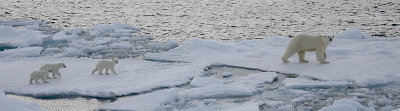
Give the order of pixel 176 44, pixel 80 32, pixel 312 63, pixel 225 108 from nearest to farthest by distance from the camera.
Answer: pixel 225 108 < pixel 312 63 < pixel 176 44 < pixel 80 32

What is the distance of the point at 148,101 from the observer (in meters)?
7.93

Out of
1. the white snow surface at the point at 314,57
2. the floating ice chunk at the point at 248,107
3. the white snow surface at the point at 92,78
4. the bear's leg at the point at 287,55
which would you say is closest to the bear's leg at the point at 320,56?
the white snow surface at the point at 314,57

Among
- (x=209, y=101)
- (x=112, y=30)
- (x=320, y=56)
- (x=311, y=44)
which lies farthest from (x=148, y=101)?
(x=112, y=30)

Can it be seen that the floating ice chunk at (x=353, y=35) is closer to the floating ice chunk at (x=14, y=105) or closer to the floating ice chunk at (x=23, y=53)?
the floating ice chunk at (x=23, y=53)

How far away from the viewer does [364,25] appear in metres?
18.6

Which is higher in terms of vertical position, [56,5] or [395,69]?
[56,5]

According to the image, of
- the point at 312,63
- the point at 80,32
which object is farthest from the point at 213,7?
the point at 312,63

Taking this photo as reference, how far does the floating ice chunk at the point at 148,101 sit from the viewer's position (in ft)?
25.1

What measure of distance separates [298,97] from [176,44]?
6129mm

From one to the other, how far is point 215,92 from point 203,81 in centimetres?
76

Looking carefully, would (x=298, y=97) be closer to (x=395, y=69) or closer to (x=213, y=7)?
(x=395, y=69)

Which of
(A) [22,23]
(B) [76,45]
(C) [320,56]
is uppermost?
(A) [22,23]

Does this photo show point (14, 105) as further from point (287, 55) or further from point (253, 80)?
point (287, 55)

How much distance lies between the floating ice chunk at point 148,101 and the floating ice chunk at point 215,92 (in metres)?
0.21
